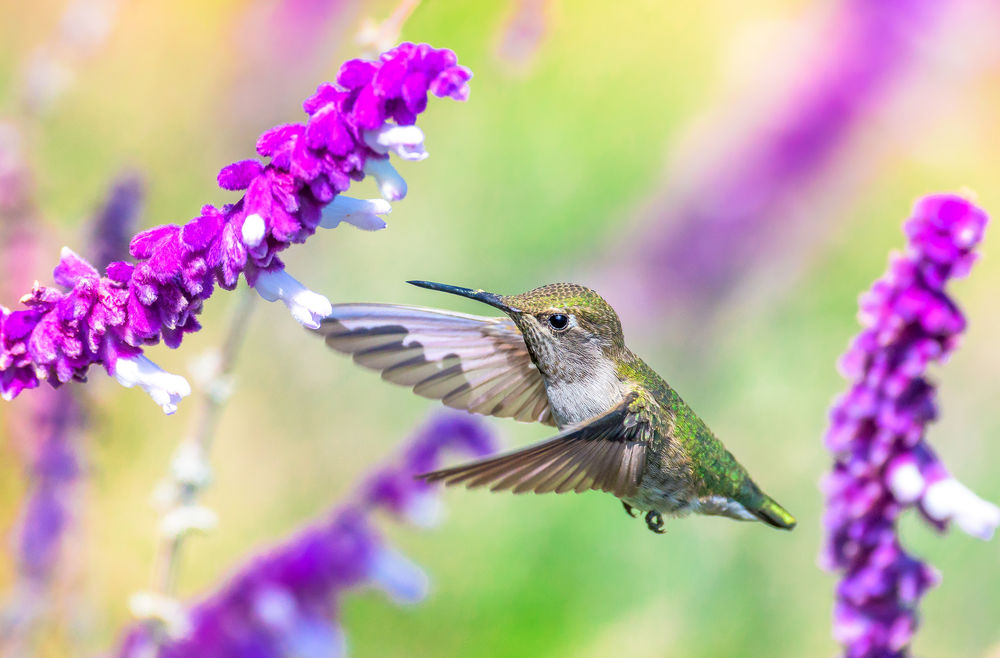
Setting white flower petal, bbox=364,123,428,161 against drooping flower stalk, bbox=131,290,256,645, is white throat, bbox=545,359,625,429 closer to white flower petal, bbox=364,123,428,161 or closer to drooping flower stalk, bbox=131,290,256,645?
drooping flower stalk, bbox=131,290,256,645

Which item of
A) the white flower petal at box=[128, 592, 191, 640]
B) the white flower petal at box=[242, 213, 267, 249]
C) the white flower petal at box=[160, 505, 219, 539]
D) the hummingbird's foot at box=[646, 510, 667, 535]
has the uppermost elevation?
the white flower petal at box=[242, 213, 267, 249]

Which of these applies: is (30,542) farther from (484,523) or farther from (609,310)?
(484,523)

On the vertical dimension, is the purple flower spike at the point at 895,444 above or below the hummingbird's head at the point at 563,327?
below

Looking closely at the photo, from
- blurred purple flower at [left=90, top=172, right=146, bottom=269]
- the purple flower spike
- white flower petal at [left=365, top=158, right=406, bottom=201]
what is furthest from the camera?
blurred purple flower at [left=90, top=172, right=146, bottom=269]

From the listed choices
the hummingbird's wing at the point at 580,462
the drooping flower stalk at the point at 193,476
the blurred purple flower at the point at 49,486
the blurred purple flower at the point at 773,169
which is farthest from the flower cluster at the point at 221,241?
the blurred purple flower at the point at 773,169

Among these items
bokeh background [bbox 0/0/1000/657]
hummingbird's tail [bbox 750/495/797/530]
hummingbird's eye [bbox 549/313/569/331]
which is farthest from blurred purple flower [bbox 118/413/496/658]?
bokeh background [bbox 0/0/1000/657]

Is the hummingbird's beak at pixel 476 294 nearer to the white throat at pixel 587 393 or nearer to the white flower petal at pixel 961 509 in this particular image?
the white throat at pixel 587 393
